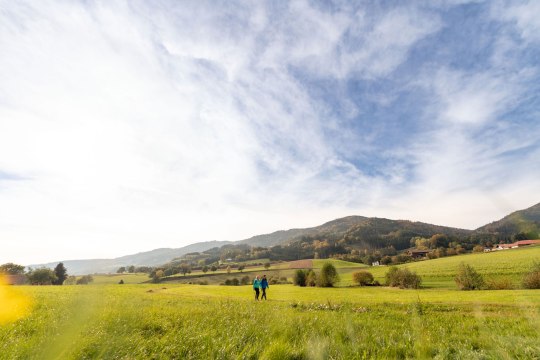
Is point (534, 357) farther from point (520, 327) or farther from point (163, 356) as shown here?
point (163, 356)

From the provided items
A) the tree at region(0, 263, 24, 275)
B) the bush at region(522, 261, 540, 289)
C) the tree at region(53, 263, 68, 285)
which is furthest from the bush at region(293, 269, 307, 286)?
the tree at region(0, 263, 24, 275)

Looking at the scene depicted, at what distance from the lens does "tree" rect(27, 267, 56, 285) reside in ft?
333

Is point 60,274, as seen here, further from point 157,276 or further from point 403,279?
point 403,279

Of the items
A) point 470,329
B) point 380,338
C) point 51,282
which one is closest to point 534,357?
point 380,338

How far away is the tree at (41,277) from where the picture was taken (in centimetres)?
10144

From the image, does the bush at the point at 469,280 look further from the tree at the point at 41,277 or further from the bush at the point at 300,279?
the tree at the point at 41,277

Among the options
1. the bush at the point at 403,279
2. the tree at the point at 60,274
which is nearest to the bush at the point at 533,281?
the bush at the point at 403,279

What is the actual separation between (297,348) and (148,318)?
17.2ft

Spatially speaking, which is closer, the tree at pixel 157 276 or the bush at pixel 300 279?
the bush at pixel 300 279

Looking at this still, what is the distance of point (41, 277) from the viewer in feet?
336

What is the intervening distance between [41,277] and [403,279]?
121845 mm

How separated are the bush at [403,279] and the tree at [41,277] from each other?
117 m

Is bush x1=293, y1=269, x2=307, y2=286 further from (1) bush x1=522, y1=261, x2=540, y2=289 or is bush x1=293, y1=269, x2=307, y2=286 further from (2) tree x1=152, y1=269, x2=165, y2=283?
(2) tree x1=152, y1=269, x2=165, y2=283

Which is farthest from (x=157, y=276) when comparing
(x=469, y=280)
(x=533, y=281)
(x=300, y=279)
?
(x=533, y=281)
